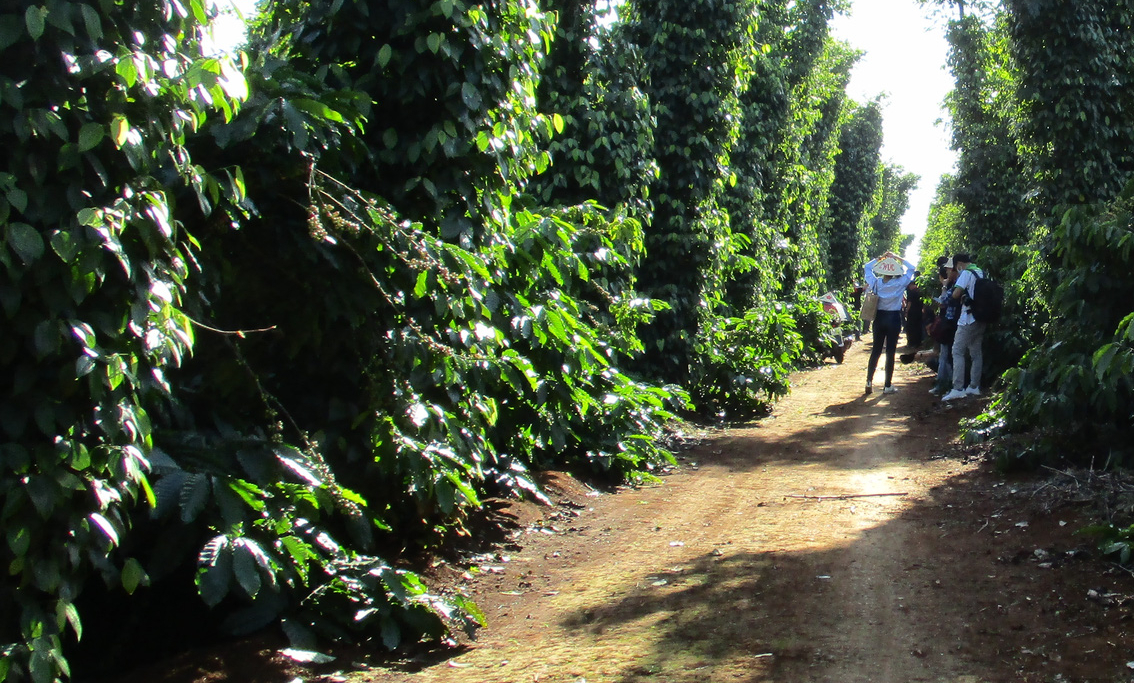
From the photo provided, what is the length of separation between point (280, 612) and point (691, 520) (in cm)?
340

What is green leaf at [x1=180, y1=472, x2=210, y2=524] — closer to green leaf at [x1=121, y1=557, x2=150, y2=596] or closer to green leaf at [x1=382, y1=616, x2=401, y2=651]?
green leaf at [x1=121, y1=557, x2=150, y2=596]

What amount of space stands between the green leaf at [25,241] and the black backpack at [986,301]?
1051 cm

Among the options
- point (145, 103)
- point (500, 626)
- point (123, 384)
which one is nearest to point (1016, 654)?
point (500, 626)

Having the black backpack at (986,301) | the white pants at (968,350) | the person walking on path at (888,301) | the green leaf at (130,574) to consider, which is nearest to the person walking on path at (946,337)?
the person walking on path at (888,301)

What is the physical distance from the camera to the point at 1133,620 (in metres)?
4.36

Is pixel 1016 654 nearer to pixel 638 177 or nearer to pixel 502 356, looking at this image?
pixel 502 356

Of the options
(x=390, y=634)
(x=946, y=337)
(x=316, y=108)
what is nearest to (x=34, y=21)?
(x=316, y=108)

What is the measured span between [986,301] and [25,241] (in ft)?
34.8

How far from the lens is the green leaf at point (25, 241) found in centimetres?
317

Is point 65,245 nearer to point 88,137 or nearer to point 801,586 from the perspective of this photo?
point 88,137

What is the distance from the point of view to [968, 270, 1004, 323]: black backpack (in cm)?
1137

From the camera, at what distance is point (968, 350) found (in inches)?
480

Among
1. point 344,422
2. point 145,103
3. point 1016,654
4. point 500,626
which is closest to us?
point 145,103

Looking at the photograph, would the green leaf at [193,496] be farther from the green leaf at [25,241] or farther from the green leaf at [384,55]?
the green leaf at [384,55]
